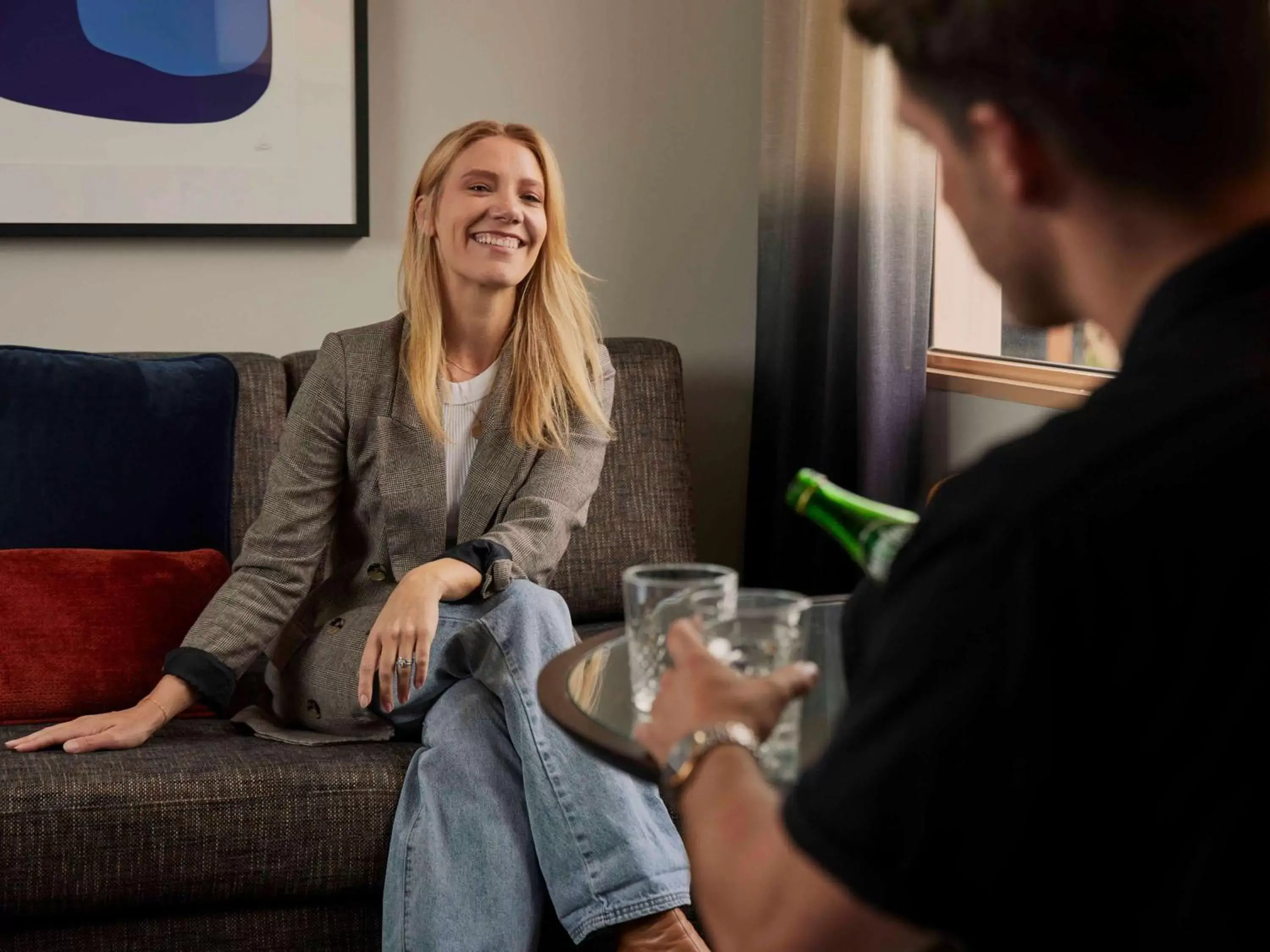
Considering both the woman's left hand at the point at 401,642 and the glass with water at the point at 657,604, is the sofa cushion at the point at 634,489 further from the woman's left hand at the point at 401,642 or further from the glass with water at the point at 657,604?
the glass with water at the point at 657,604

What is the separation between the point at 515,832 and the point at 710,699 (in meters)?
1.09

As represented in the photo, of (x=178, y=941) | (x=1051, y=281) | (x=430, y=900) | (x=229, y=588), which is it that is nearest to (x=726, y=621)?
(x=1051, y=281)

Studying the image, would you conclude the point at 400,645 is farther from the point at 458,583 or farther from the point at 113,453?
the point at 113,453

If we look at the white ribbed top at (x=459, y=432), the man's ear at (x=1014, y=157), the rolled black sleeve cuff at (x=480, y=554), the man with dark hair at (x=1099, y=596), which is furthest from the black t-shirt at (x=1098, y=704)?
the white ribbed top at (x=459, y=432)

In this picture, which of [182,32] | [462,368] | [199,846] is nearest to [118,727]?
[199,846]

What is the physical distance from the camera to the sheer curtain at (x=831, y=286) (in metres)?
2.51

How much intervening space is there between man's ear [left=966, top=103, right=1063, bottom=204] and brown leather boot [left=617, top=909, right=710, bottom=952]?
4.36ft

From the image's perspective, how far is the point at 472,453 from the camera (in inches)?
91.7

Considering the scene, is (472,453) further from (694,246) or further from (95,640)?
(694,246)

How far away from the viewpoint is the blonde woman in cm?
186

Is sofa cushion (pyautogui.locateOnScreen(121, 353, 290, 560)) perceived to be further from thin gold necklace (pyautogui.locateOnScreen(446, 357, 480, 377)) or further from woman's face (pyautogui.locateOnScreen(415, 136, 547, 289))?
woman's face (pyautogui.locateOnScreen(415, 136, 547, 289))

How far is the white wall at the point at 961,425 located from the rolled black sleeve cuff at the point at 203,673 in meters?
1.22

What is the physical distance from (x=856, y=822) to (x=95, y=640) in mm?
1836

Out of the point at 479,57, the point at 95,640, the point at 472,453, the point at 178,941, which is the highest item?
the point at 479,57
